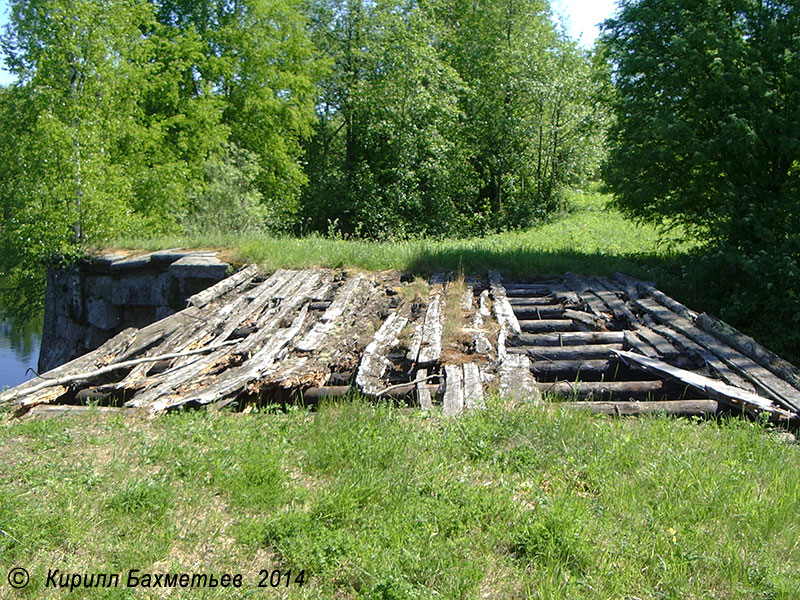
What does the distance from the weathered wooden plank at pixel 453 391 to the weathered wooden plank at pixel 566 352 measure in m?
0.96

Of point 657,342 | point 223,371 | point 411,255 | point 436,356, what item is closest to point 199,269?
point 411,255

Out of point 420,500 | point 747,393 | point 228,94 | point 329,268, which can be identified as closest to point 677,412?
point 747,393

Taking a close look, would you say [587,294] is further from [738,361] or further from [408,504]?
[408,504]

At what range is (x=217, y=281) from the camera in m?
10.8

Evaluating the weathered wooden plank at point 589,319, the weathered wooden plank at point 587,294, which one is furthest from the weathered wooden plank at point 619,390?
the weathered wooden plank at point 587,294

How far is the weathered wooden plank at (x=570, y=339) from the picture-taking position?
7430 millimetres

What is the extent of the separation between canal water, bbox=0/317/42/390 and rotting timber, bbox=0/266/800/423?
11.2m

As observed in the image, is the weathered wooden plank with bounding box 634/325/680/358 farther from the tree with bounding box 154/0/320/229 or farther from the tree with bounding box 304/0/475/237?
the tree with bounding box 154/0/320/229

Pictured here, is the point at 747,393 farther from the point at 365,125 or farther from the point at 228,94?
A: the point at 228,94

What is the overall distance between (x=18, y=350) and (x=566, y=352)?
67.9 feet

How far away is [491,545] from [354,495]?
0.87 meters

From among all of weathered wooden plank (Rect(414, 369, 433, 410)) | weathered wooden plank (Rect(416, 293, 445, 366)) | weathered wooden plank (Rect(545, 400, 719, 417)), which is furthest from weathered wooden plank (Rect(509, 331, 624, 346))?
weathered wooden plank (Rect(545, 400, 719, 417))

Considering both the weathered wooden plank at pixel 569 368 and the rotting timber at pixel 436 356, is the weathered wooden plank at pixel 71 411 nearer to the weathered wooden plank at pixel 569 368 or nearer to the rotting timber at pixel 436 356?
the rotting timber at pixel 436 356

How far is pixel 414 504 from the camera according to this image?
4.04m
